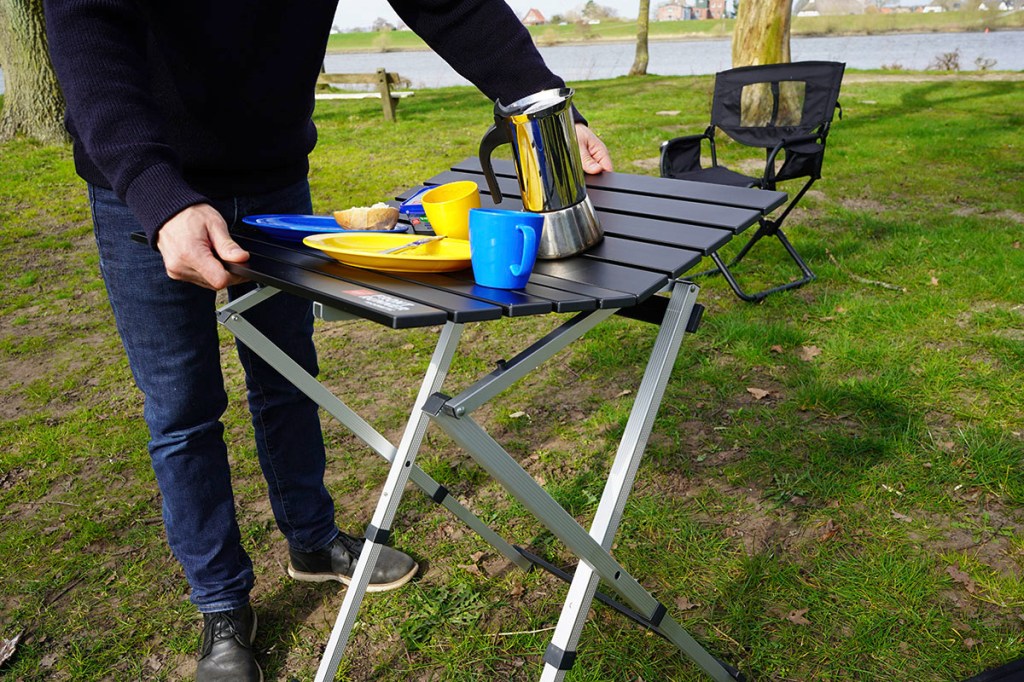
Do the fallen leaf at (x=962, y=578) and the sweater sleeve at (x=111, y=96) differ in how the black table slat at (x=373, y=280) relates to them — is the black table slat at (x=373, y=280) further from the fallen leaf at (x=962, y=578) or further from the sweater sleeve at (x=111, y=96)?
the fallen leaf at (x=962, y=578)

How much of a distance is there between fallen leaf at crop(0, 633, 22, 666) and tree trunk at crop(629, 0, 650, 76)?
15937 millimetres

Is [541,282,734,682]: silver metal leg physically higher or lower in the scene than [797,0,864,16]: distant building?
lower

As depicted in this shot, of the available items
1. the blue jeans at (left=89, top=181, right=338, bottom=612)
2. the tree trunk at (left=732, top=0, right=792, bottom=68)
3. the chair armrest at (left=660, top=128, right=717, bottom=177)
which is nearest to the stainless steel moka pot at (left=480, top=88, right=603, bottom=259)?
the blue jeans at (left=89, top=181, right=338, bottom=612)

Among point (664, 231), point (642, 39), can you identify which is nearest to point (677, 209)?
point (664, 231)

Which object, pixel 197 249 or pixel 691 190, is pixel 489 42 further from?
pixel 197 249

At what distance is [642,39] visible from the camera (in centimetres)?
1648

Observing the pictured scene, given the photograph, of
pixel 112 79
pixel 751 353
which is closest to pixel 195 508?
pixel 112 79

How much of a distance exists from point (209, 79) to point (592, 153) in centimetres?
95

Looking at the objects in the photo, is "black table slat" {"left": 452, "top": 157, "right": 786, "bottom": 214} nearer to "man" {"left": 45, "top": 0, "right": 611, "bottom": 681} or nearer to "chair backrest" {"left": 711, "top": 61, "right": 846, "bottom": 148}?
"man" {"left": 45, "top": 0, "right": 611, "bottom": 681}

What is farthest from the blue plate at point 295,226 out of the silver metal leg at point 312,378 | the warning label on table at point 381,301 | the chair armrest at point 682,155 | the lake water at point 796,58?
the lake water at point 796,58

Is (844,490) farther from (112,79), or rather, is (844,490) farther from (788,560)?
(112,79)

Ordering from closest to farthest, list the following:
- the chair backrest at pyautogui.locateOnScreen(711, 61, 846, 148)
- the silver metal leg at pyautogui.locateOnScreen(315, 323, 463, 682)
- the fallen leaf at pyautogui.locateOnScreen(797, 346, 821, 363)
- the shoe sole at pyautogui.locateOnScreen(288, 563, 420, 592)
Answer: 1. the silver metal leg at pyautogui.locateOnScreen(315, 323, 463, 682)
2. the shoe sole at pyautogui.locateOnScreen(288, 563, 420, 592)
3. the fallen leaf at pyautogui.locateOnScreen(797, 346, 821, 363)
4. the chair backrest at pyautogui.locateOnScreen(711, 61, 846, 148)

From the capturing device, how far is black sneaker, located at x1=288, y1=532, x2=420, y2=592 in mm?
2398

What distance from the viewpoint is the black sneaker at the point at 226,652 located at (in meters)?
2.07
